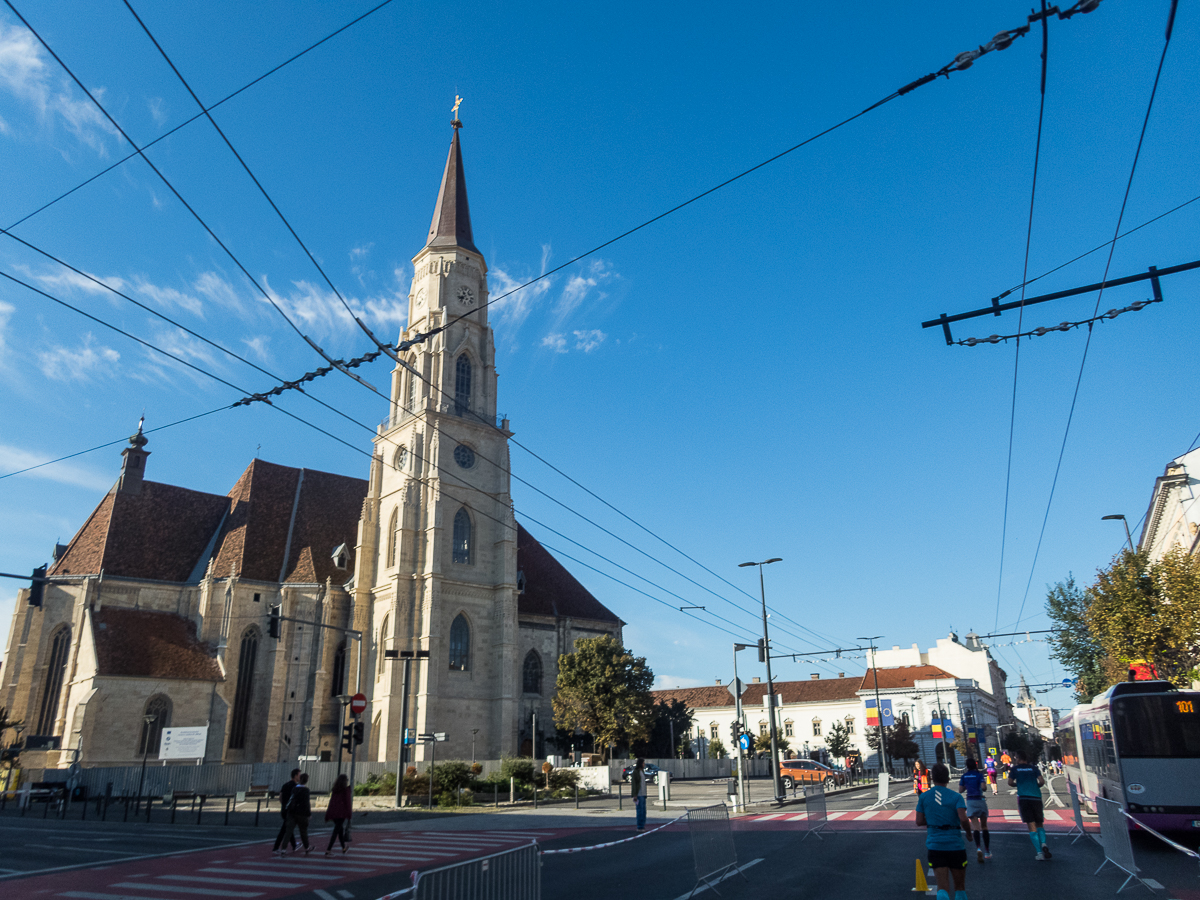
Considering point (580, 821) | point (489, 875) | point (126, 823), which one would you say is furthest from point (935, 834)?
point (126, 823)

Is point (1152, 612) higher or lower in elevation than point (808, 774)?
higher

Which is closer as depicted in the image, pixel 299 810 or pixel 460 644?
pixel 299 810

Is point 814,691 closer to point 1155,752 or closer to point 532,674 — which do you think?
point 532,674

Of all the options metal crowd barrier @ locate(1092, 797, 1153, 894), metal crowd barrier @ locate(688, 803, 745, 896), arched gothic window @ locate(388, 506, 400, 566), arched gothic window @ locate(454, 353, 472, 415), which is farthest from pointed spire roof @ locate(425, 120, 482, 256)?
metal crowd barrier @ locate(1092, 797, 1153, 894)

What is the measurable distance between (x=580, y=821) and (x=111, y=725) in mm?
28170

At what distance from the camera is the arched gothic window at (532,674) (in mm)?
46844

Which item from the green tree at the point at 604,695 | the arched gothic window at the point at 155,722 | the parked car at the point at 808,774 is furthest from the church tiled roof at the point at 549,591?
the arched gothic window at the point at 155,722

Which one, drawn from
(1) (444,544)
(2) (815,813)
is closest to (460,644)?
(1) (444,544)

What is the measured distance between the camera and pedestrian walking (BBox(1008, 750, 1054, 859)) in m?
12.1

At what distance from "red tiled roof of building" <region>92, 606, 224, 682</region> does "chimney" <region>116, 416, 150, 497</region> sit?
8.84 meters

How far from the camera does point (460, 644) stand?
41.6 meters

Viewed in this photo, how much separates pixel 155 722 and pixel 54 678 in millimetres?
7018

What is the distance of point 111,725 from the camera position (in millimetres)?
36781

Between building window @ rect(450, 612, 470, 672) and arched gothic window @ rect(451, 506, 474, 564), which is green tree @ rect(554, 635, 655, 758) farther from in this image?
arched gothic window @ rect(451, 506, 474, 564)
